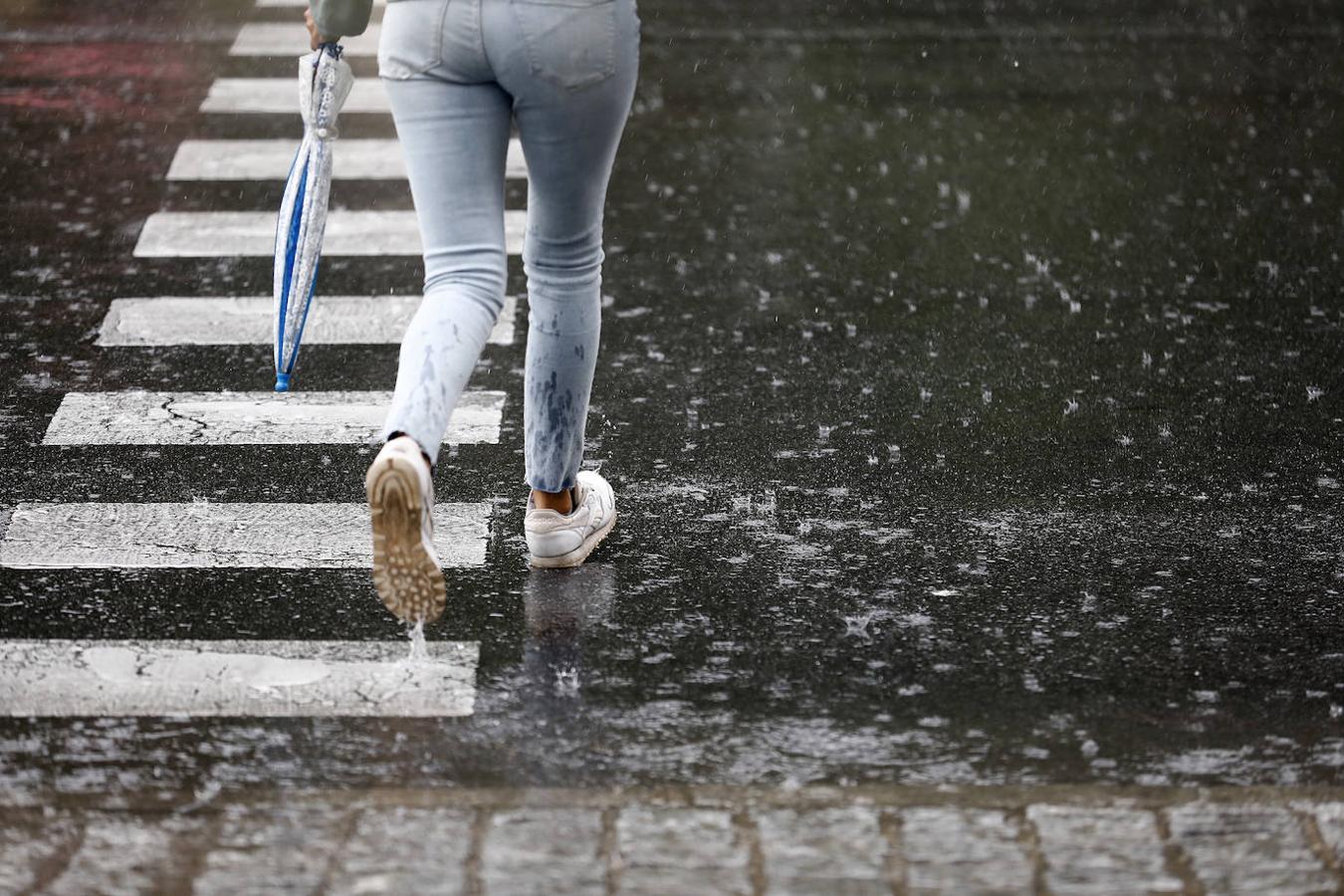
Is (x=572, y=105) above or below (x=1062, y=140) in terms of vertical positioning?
above

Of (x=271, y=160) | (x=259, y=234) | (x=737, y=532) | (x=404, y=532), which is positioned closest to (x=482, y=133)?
(x=404, y=532)

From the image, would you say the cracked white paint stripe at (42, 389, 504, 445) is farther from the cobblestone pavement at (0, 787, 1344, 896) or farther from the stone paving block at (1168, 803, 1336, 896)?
the stone paving block at (1168, 803, 1336, 896)

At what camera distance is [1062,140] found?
9.58 metres

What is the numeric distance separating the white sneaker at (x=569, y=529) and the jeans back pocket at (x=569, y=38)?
3.87 feet

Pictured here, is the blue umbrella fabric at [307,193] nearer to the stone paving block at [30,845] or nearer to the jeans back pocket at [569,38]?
the jeans back pocket at [569,38]

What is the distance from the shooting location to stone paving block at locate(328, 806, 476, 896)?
10.8 ft

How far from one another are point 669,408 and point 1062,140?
4126 millimetres

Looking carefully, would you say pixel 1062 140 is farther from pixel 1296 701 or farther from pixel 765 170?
pixel 1296 701

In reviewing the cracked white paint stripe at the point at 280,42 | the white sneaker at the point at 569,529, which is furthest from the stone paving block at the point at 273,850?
the cracked white paint stripe at the point at 280,42

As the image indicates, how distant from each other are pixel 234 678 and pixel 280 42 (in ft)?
28.0

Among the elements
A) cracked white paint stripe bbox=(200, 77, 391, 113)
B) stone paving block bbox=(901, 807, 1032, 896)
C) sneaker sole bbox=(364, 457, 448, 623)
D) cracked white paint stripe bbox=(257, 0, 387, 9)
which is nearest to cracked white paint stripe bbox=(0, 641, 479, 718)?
sneaker sole bbox=(364, 457, 448, 623)

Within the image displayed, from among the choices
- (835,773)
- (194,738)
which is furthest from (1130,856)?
(194,738)

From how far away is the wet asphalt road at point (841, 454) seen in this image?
399cm

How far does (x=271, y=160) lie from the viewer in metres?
9.38
